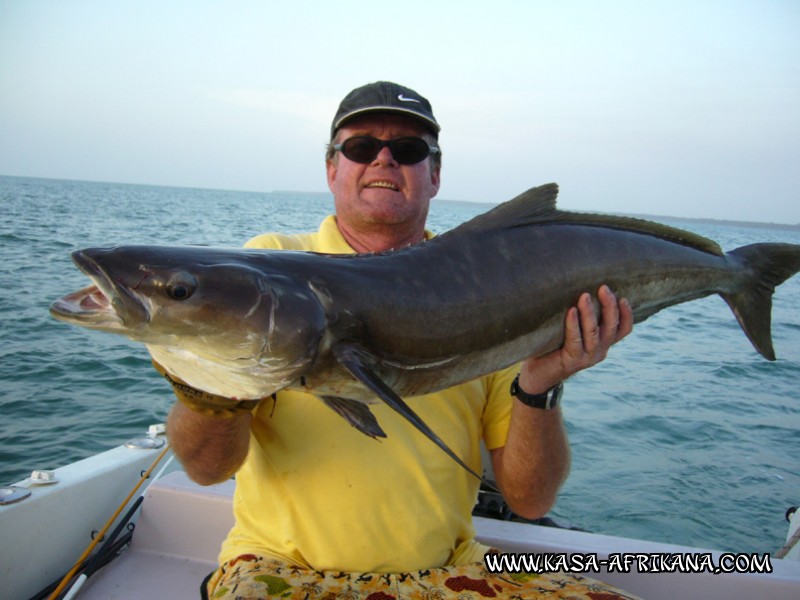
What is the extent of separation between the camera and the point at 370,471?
2.69 m

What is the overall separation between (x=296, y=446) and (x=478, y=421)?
103 cm

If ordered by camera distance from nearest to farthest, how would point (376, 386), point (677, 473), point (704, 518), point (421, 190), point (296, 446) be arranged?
point (376, 386) → point (296, 446) → point (421, 190) → point (704, 518) → point (677, 473)

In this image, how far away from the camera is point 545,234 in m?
2.56

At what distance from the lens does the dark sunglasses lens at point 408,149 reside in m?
3.38

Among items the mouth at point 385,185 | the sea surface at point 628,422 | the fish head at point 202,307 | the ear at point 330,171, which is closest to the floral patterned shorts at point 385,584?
the sea surface at point 628,422

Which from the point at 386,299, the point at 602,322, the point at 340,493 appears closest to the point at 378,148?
the point at 386,299

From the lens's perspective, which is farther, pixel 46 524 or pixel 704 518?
pixel 704 518

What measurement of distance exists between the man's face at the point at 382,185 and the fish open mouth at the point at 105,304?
174 cm

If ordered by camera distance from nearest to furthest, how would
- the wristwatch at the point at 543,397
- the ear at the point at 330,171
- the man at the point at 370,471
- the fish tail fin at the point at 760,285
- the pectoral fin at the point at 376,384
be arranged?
the pectoral fin at the point at 376,384, the man at the point at 370,471, the wristwatch at the point at 543,397, the fish tail fin at the point at 760,285, the ear at the point at 330,171

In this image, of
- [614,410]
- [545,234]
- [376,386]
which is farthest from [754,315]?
[614,410]

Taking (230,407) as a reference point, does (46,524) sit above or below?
below

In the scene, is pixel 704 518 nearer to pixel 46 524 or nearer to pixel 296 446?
pixel 296 446

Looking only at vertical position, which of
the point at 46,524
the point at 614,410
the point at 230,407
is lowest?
the point at 614,410

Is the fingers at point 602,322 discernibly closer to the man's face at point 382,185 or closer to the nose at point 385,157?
the man's face at point 382,185
